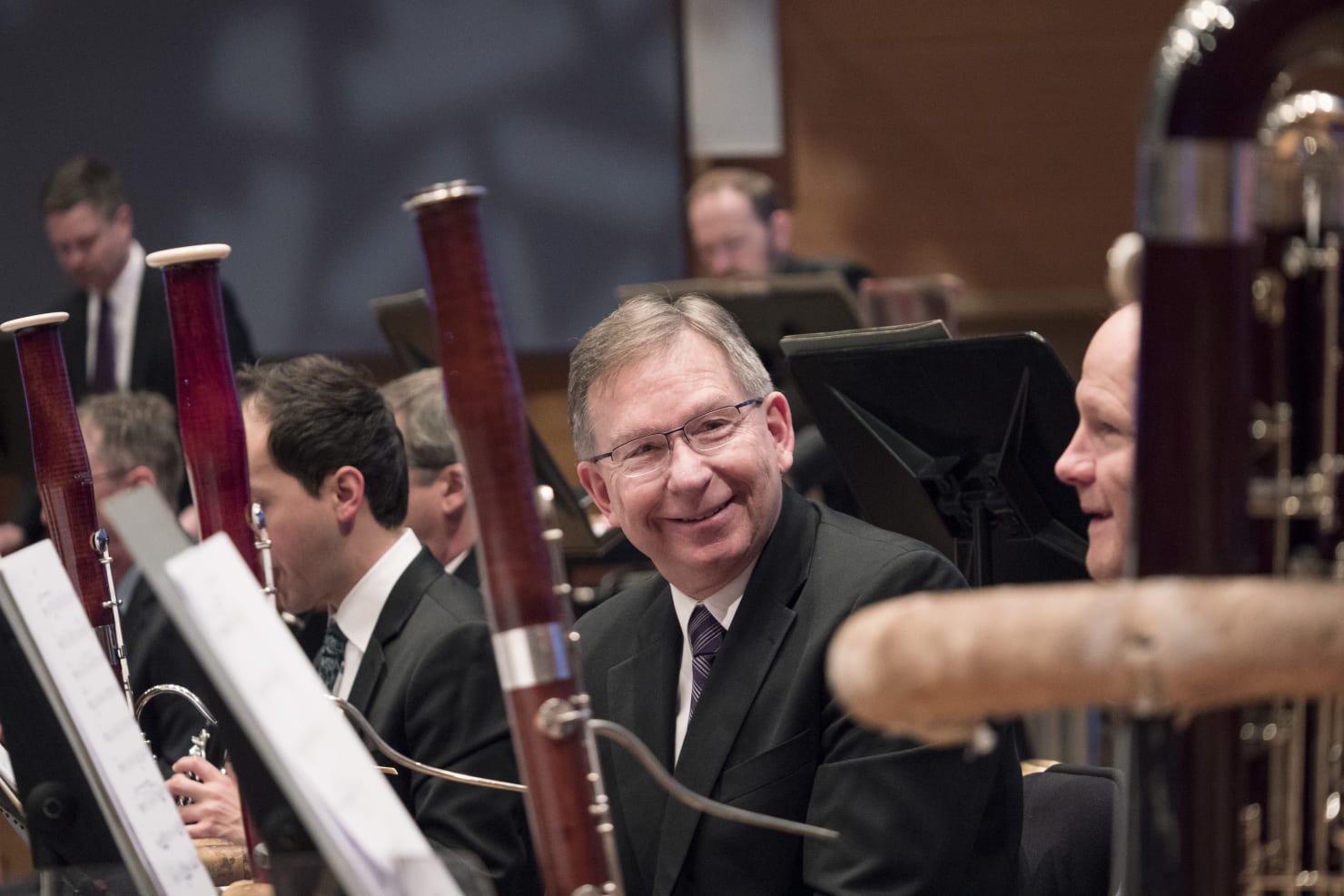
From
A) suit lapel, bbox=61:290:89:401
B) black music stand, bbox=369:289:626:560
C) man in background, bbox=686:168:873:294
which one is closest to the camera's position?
black music stand, bbox=369:289:626:560

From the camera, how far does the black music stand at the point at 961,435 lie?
211 cm

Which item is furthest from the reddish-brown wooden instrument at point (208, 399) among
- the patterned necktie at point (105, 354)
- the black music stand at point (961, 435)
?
the patterned necktie at point (105, 354)

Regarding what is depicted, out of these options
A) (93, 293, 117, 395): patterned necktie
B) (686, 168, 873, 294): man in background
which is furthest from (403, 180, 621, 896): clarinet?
(686, 168, 873, 294): man in background

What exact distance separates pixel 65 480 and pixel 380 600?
64 centimetres

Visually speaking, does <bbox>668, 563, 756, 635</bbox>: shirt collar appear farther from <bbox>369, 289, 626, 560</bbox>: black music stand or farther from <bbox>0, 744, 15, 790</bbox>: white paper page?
<bbox>369, 289, 626, 560</bbox>: black music stand

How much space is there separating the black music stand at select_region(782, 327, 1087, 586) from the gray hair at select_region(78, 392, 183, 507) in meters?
1.40

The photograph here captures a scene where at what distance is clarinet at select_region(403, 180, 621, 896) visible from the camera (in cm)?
100

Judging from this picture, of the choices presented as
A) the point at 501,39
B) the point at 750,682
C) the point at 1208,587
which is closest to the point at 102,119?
the point at 501,39

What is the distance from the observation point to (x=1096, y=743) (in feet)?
6.63

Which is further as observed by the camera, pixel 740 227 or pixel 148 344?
pixel 740 227

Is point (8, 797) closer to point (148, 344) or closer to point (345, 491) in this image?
point (345, 491)

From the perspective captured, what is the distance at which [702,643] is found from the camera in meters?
1.85

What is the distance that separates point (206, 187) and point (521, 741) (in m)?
5.32

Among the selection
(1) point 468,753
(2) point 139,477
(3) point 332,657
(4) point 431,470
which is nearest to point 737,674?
(1) point 468,753
